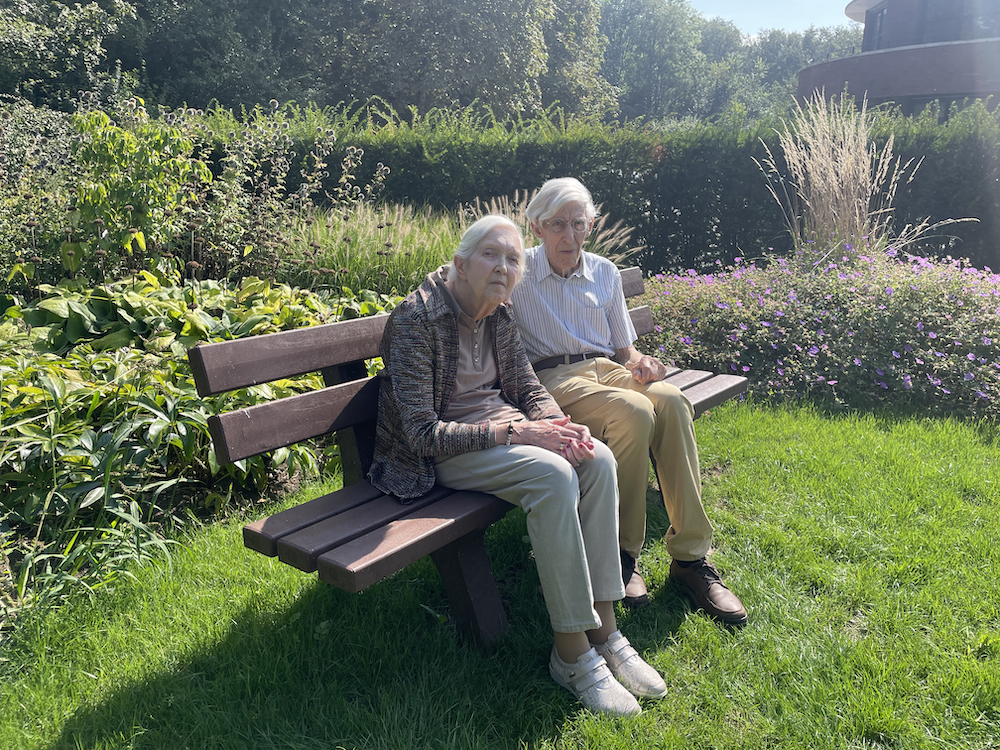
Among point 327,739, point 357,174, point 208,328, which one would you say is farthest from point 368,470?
point 357,174

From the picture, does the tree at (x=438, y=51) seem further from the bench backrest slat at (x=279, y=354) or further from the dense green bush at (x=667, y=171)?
the bench backrest slat at (x=279, y=354)

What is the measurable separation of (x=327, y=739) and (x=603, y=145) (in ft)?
27.9

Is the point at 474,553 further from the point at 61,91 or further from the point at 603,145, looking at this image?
the point at 61,91

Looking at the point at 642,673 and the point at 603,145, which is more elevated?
the point at 603,145

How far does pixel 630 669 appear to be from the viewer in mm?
2176

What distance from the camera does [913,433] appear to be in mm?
4148

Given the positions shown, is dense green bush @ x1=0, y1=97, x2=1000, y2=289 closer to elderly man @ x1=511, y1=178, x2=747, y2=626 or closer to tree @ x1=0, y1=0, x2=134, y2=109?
elderly man @ x1=511, y1=178, x2=747, y2=626

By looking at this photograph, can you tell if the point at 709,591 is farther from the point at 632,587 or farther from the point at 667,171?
the point at 667,171

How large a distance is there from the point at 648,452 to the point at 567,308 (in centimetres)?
77

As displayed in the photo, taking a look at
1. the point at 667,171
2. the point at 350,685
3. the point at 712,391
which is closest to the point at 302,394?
the point at 350,685

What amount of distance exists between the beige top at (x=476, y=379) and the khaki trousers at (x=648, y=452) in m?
0.33

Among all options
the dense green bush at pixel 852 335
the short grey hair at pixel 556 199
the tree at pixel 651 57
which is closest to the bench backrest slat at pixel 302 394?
the short grey hair at pixel 556 199

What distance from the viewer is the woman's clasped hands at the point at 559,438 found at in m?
2.28

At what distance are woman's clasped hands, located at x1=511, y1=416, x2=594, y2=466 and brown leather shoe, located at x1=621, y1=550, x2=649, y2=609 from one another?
1.85 feet
